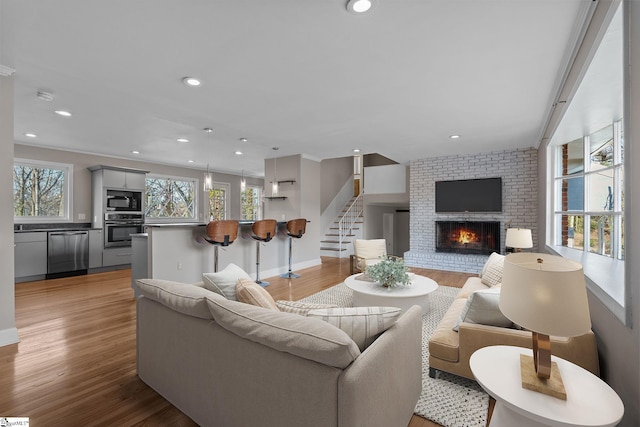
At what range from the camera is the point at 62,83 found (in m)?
2.89

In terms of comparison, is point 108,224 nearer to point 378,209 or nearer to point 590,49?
point 378,209

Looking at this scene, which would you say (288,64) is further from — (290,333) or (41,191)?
(41,191)

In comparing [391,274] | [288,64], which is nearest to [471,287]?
[391,274]

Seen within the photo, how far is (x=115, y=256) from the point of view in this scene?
20.3ft

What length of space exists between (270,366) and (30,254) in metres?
6.03

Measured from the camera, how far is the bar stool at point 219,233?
428 centimetres

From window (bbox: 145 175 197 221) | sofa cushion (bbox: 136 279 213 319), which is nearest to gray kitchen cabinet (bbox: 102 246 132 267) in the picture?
window (bbox: 145 175 197 221)

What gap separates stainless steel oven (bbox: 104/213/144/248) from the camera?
6117mm

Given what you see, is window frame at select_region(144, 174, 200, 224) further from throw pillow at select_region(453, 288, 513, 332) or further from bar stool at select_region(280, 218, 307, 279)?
throw pillow at select_region(453, 288, 513, 332)

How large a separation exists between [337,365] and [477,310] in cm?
129

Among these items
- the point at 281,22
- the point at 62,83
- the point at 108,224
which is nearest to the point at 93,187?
the point at 108,224

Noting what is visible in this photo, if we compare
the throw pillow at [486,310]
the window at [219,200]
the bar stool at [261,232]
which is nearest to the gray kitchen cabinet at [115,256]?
the window at [219,200]

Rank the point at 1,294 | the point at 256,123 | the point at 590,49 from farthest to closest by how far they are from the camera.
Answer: the point at 256,123, the point at 1,294, the point at 590,49

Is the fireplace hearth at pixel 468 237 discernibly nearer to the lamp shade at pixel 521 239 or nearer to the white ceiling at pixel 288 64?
the white ceiling at pixel 288 64
